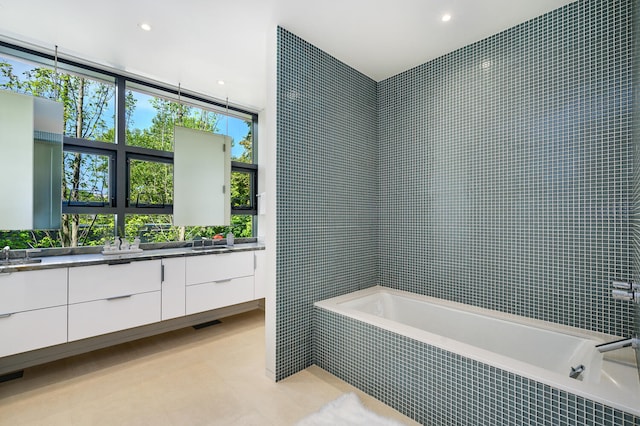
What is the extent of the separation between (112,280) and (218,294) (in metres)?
0.98

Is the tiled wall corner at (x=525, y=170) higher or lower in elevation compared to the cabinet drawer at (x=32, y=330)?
higher

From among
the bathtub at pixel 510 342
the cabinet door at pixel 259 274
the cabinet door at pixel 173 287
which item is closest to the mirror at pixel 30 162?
the cabinet door at pixel 173 287

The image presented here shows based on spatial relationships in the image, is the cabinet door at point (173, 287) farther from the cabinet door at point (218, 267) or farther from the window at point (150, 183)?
the window at point (150, 183)

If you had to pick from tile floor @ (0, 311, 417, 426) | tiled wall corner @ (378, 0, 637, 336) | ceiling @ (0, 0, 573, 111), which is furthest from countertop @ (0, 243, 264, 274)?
tiled wall corner @ (378, 0, 637, 336)

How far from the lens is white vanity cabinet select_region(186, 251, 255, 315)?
118 inches

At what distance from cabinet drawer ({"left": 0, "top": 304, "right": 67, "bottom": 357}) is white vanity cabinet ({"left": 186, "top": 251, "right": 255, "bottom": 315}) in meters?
0.95

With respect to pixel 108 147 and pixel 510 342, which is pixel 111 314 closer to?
pixel 108 147

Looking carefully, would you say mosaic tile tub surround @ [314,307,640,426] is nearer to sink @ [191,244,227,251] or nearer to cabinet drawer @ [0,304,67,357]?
sink @ [191,244,227,251]

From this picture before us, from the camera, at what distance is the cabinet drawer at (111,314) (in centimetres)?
235

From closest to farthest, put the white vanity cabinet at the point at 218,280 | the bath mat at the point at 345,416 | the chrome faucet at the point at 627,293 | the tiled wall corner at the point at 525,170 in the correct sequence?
the chrome faucet at the point at 627,293, the bath mat at the point at 345,416, the tiled wall corner at the point at 525,170, the white vanity cabinet at the point at 218,280

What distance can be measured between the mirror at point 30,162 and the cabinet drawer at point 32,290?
635mm

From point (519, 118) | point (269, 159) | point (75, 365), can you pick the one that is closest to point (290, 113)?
point (269, 159)

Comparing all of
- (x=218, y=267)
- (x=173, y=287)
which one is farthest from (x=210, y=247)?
(x=173, y=287)

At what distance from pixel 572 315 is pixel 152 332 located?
3.62 m
